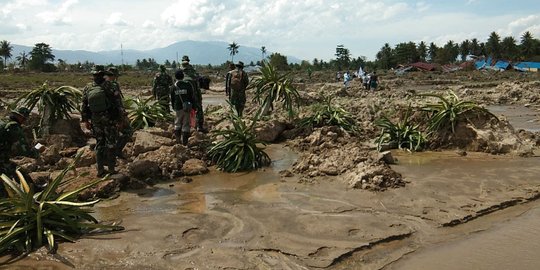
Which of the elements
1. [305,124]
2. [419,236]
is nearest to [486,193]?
[419,236]

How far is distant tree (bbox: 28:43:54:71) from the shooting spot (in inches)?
2483

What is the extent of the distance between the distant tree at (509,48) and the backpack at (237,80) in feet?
209

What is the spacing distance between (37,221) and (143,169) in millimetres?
2462

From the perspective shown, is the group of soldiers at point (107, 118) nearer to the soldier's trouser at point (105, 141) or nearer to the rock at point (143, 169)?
the soldier's trouser at point (105, 141)

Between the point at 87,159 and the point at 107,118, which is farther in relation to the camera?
the point at 87,159

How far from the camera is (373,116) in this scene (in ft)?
37.0

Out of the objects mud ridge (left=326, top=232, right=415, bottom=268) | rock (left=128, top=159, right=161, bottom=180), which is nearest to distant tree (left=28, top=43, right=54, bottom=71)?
rock (left=128, top=159, right=161, bottom=180)

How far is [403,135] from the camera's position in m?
8.76

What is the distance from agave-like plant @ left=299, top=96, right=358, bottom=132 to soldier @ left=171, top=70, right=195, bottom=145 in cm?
270

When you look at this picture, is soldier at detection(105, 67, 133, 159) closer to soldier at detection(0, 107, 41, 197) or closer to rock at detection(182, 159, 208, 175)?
rock at detection(182, 159, 208, 175)

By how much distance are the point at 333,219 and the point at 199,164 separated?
9.89 ft

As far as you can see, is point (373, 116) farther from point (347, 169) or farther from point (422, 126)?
point (347, 169)

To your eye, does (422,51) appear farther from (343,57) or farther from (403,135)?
(403,135)

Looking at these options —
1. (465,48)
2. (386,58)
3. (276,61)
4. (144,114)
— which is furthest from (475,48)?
(144,114)
